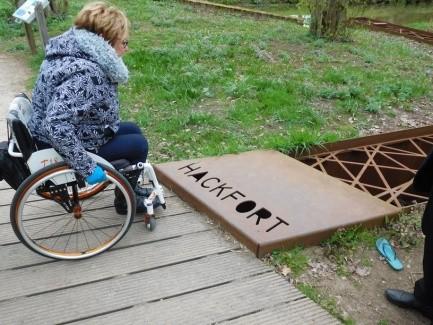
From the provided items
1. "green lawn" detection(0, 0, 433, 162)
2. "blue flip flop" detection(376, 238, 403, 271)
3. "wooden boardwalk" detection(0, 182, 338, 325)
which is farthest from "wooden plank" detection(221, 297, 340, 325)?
"green lawn" detection(0, 0, 433, 162)

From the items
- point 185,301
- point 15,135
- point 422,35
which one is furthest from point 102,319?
point 422,35

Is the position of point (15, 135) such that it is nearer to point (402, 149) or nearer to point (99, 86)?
point (99, 86)

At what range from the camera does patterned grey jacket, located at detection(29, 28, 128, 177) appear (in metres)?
2.35

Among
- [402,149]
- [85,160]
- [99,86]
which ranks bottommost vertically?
[402,149]

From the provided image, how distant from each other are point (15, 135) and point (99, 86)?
0.49 metres

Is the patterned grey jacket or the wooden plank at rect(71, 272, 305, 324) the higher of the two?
the patterned grey jacket

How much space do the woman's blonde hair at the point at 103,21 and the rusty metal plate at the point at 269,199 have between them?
1.26 meters

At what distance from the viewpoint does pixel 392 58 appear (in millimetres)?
8117

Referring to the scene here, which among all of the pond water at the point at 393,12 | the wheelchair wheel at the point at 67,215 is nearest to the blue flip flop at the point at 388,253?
the wheelchair wheel at the point at 67,215

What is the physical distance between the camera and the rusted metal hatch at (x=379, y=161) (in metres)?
4.08

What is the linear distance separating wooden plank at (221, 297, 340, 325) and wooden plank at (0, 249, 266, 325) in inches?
3.0

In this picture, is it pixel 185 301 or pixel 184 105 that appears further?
pixel 184 105

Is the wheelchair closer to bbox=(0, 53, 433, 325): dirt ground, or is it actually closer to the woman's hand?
the woman's hand

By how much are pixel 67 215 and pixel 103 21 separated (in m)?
1.30
